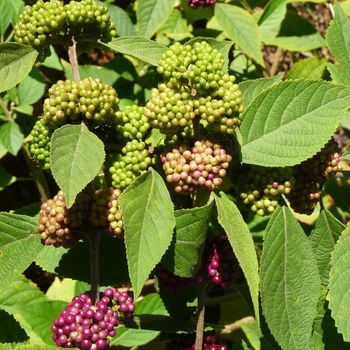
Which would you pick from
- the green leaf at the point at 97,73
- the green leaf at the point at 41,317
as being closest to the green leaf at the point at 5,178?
the green leaf at the point at 97,73

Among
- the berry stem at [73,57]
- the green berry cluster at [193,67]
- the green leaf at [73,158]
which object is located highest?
→ the green berry cluster at [193,67]

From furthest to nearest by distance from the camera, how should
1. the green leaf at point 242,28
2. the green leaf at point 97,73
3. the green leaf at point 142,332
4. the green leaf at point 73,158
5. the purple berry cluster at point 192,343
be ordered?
the green leaf at point 97,73
the green leaf at point 242,28
the green leaf at point 142,332
the purple berry cluster at point 192,343
the green leaf at point 73,158

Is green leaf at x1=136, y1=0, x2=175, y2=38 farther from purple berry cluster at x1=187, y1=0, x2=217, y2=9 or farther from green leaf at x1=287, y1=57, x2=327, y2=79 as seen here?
green leaf at x1=287, y1=57, x2=327, y2=79

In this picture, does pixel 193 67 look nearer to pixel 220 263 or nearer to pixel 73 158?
pixel 73 158

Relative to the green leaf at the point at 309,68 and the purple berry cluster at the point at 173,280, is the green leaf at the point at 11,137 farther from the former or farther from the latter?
the green leaf at the point at 309,68

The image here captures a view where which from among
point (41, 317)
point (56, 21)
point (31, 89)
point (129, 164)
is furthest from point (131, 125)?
point (31, 89)

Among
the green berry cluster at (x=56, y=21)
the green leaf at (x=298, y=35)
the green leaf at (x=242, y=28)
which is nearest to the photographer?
the green berry cluster at (x=56, y=21)

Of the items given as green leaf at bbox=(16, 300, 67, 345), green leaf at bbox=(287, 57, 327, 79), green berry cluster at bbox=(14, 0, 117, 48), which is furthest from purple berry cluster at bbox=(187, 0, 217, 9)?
green leaf at bbox=(16, 300, 67, 345)
